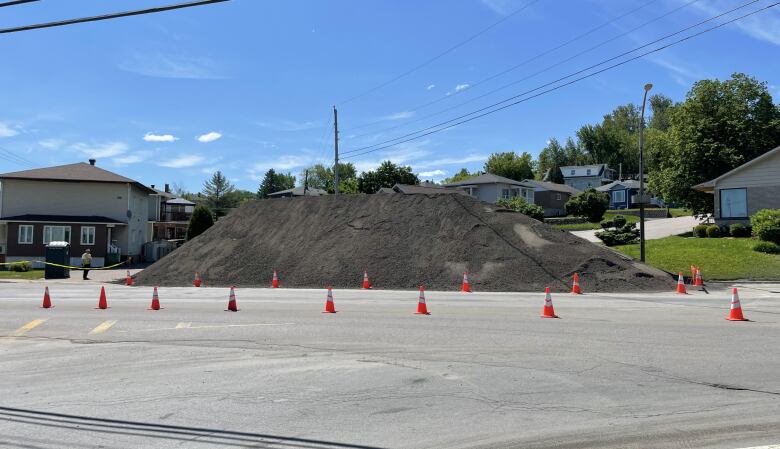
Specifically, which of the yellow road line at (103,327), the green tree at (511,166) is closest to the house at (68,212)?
the yellow road line at (103,327)

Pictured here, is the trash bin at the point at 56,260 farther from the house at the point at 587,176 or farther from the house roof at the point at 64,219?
the house at the point at 587,176

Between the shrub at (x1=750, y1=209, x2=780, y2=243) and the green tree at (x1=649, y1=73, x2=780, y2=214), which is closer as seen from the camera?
the shrub at (x1=750, y1=209, x2=780, y2=243)

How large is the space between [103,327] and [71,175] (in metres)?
39.3

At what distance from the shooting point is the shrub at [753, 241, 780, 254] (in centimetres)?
2852

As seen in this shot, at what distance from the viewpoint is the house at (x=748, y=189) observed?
35406 millimetres

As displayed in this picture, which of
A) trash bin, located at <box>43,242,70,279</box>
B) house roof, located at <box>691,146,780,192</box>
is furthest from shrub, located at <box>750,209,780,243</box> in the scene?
Result: trash bin, located at <box>43,242,70,279</box>

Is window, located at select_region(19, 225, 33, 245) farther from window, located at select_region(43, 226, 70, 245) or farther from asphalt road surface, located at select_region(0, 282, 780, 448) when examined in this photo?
asphalt road surface, located at select_region(0, 282, 780, 448)

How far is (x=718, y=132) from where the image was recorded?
41.7 m

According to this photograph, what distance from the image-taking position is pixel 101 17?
9.01 meters

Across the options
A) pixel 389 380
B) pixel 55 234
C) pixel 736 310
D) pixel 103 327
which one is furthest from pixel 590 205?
pixel 389 380

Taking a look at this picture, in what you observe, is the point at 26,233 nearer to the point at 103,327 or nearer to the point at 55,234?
the point at 55,234

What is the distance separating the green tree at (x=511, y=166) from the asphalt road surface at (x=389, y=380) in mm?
95576

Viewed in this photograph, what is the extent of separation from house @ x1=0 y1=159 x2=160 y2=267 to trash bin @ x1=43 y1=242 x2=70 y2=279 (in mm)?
13657

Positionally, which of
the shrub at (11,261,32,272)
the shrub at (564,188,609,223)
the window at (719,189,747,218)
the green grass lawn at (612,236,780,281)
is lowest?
the shrub at (11,261,32,272)
